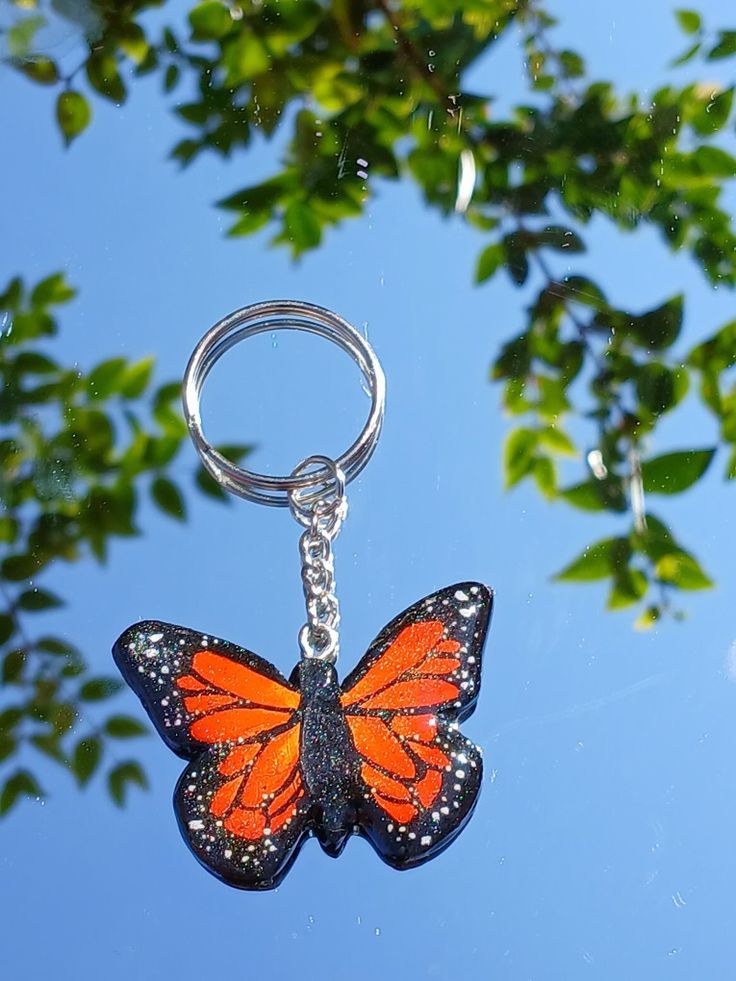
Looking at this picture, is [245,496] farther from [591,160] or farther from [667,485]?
[591,160]

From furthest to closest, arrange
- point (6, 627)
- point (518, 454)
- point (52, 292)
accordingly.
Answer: point (52, 292)
point (518, 454)
point (6, 627)

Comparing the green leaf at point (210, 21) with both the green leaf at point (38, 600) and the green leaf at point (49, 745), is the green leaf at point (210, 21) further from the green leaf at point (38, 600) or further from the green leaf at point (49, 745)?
the green leaf at point (49, 745)

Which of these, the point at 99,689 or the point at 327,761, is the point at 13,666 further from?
the point at 327,761

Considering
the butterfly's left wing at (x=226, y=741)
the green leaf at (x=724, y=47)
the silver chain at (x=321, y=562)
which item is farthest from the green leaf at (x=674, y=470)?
the green leaf at (x=724, y=47)

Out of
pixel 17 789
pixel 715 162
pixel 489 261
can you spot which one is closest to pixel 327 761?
pixel 17 789

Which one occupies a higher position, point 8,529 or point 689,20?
point 689,20

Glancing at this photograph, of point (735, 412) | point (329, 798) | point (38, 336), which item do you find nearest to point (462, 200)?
point (735, 412)

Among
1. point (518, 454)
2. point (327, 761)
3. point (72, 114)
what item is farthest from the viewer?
point (72, 114)

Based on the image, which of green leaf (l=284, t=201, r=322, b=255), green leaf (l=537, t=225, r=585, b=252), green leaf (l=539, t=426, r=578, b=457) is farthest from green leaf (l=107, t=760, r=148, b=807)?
green leaf (l=537, t=225, r=585, b=252)
